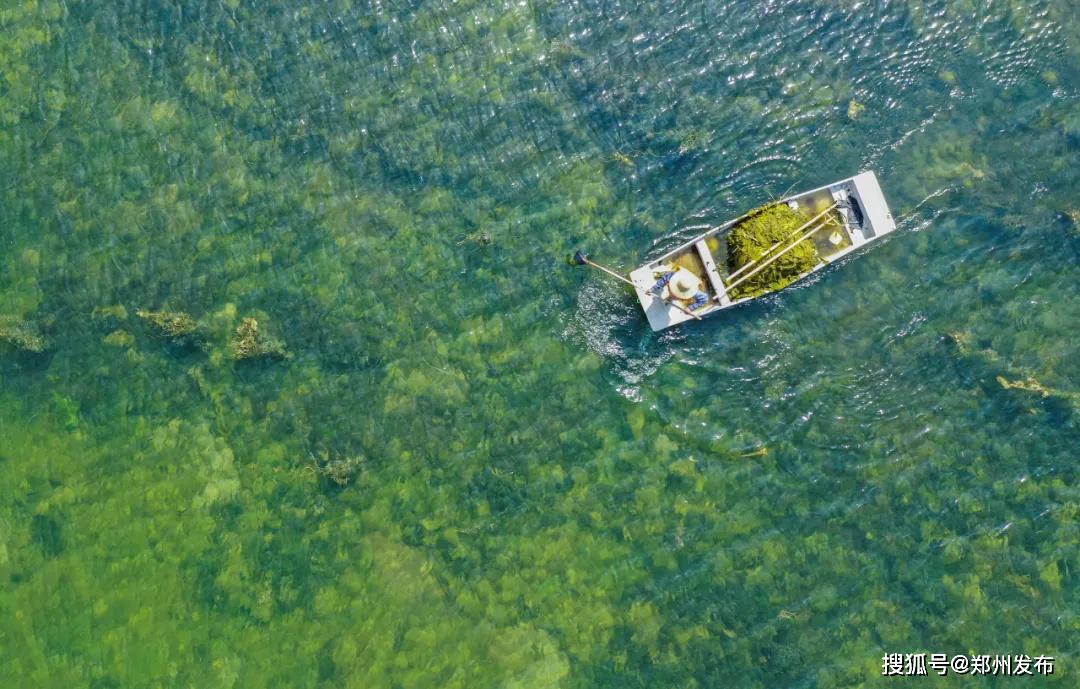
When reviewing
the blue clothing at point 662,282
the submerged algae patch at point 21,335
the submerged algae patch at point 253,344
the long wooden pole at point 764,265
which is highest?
the submerged algae patch at point 21,335

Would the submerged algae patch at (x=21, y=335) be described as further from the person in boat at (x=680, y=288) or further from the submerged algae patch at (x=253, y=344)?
the person in boat at (x=680, y=288)

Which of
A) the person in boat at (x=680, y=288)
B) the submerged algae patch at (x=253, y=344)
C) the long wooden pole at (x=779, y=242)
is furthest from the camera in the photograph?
the submerged algae patch at (x=253, y=344)

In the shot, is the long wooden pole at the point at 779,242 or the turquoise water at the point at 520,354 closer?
the long wooden pole at the point at 779,242

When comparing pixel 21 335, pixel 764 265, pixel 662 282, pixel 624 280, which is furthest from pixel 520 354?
pixel 21 335

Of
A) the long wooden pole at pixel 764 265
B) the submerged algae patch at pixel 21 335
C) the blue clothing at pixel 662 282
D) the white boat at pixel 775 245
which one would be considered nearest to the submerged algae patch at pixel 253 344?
the submerged algae patch at pixel 21 335

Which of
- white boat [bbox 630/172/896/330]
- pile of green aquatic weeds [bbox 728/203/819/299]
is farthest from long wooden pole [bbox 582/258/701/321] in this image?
pile of green aquatic weeds [bbox 728/203/819/299]

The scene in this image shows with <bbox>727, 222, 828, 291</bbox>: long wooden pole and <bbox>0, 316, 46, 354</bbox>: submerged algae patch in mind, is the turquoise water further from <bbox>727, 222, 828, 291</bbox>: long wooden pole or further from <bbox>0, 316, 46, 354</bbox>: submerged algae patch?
<bbox>727, 222, 828, 291</bbox>: long wooden pole
